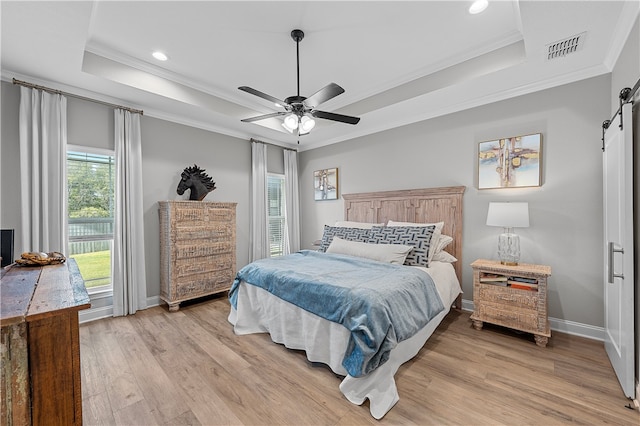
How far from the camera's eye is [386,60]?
115 inches

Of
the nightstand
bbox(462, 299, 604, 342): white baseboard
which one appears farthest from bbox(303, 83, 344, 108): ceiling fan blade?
bbox(462, 299, 604, 342): white baseboard

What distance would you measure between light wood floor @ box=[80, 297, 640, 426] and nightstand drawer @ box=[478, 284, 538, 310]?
0.35 meters

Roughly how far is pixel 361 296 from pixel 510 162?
2.47 m

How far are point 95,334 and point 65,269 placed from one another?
1.77 meters

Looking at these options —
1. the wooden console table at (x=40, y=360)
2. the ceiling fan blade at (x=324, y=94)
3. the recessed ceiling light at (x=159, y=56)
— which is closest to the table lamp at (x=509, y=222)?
the ceiling fan blade at (x=324, y=94)

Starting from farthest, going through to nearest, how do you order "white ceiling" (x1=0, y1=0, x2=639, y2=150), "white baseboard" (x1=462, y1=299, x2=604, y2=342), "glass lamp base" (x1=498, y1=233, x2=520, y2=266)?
"glass lamp base" (x1=498, y1=233, x2=520, y2=266), "white baseboard" (x1=462, y1=299, x2=604, y2=342), "white ceiling" (x1=0, y1=0, x2=639, y2=150)

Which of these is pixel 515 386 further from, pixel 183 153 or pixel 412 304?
pixel 183 153

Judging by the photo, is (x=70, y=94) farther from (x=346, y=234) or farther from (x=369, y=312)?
(x=369, y=312)

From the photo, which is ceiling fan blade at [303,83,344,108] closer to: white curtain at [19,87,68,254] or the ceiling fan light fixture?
the ceiling fan light fixture

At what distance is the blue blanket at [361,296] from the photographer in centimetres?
180

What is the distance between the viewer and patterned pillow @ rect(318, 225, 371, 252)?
354cm

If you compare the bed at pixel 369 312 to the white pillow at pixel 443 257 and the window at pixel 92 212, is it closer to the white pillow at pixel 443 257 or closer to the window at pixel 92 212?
the white pillow at pixel 443 257

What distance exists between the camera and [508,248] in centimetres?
300

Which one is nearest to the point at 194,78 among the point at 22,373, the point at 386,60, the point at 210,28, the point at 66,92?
the point at 210,28
